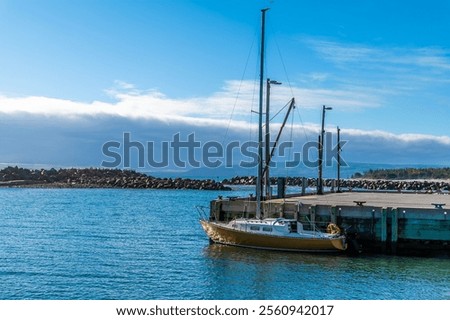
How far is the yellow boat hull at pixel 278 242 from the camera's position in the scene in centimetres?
3656

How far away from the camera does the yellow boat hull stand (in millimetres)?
36562

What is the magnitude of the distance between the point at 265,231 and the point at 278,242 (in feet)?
3.46

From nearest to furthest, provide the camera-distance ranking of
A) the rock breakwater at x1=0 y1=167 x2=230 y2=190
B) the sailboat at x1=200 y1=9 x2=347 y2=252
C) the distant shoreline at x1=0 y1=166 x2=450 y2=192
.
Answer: the sailboat at x1=200 y1=9 x2=347 y2=252 < the distant shoreline at x1=0 y1=166 x2=450 y2=192 < the rock breakwater at x1=0 y1=167 x2=230 y2=190

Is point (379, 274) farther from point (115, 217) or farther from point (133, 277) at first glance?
point (115, 217)

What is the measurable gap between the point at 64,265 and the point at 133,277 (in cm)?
532

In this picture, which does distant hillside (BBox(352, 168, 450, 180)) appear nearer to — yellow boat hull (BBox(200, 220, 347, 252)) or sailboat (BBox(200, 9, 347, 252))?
sailboat (BBox(200, 9, 347, 252))

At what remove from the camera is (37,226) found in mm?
55438

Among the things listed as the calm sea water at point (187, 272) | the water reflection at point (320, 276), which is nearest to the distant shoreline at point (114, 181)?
the calm sea water at point (187, 272)

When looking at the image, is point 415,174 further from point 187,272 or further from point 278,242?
point 187,272

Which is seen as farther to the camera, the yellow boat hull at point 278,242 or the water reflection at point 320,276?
the yellow boat hull at point 278,242

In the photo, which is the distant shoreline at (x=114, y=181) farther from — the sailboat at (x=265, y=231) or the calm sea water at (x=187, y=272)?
the calm sea water at (x=187, y=272)

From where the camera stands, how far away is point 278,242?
3722 centimetres

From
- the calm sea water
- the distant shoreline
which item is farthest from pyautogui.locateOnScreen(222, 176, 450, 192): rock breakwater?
the calm sea water

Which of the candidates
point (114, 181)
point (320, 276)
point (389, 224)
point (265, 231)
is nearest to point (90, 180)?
point (114, 181)
